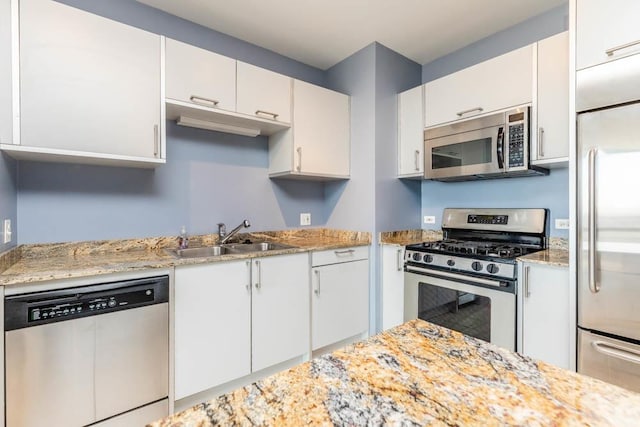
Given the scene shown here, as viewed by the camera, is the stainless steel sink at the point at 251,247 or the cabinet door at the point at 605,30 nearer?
the cabinet door at the point at 605,30

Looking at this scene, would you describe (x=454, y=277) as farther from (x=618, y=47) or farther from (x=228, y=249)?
(x=228, y=249)

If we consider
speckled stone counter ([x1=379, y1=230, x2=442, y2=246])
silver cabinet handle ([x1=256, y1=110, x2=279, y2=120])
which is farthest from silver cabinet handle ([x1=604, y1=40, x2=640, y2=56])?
silver cabinet handle ([x1=256, y1=110, x2=279, y2=120])

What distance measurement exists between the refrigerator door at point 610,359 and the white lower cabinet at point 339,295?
1.39 meters

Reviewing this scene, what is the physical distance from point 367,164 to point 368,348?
2036mm

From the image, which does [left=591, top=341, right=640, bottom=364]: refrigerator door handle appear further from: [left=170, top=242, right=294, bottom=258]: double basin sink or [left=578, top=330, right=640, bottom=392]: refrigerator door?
[left=170, top=242, right=294, bottom=258]: double basin sink

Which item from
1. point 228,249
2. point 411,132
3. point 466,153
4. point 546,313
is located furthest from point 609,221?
point 228,249

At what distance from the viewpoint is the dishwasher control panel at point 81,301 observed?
4.24 ft

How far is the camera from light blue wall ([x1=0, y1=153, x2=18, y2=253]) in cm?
146

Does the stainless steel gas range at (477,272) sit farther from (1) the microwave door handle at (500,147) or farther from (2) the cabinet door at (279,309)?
(2) the cabinet door at (279,309)

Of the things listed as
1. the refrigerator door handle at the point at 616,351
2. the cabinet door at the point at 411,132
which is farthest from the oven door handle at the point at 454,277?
the cabinet door at the point at 411,132

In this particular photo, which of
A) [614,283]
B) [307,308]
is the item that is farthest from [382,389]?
[307,308]

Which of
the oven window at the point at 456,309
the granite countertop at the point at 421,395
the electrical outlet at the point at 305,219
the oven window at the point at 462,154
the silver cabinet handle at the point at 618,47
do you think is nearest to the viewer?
the granite countertop at the point at 421,395

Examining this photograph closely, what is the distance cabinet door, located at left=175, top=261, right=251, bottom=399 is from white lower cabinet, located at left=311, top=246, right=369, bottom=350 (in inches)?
21.5

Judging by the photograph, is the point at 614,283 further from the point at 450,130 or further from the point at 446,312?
the point at 450,130
